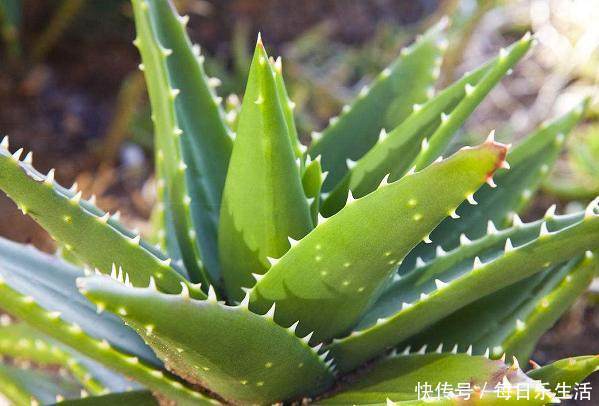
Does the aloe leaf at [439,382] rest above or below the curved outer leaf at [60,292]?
below

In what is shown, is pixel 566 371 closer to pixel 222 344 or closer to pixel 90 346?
pixel 222 344

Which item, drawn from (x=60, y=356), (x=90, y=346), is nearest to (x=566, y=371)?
(x=90, y=346)

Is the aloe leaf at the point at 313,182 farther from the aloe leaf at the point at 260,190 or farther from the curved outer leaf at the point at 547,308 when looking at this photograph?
the curved outer leaf at the point at 547,308

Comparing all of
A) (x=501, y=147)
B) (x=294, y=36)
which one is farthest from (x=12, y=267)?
(x=294, y=36)

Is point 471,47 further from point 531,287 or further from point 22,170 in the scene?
point 22,170

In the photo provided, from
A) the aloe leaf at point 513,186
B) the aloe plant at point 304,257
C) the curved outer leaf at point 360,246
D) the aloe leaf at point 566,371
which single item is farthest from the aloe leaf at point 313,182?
the aloe leaf at point 566,371

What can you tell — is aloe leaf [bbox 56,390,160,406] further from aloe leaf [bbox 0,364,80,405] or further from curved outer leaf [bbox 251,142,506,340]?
curved outer leaf [bbox 251,142,506,340]
